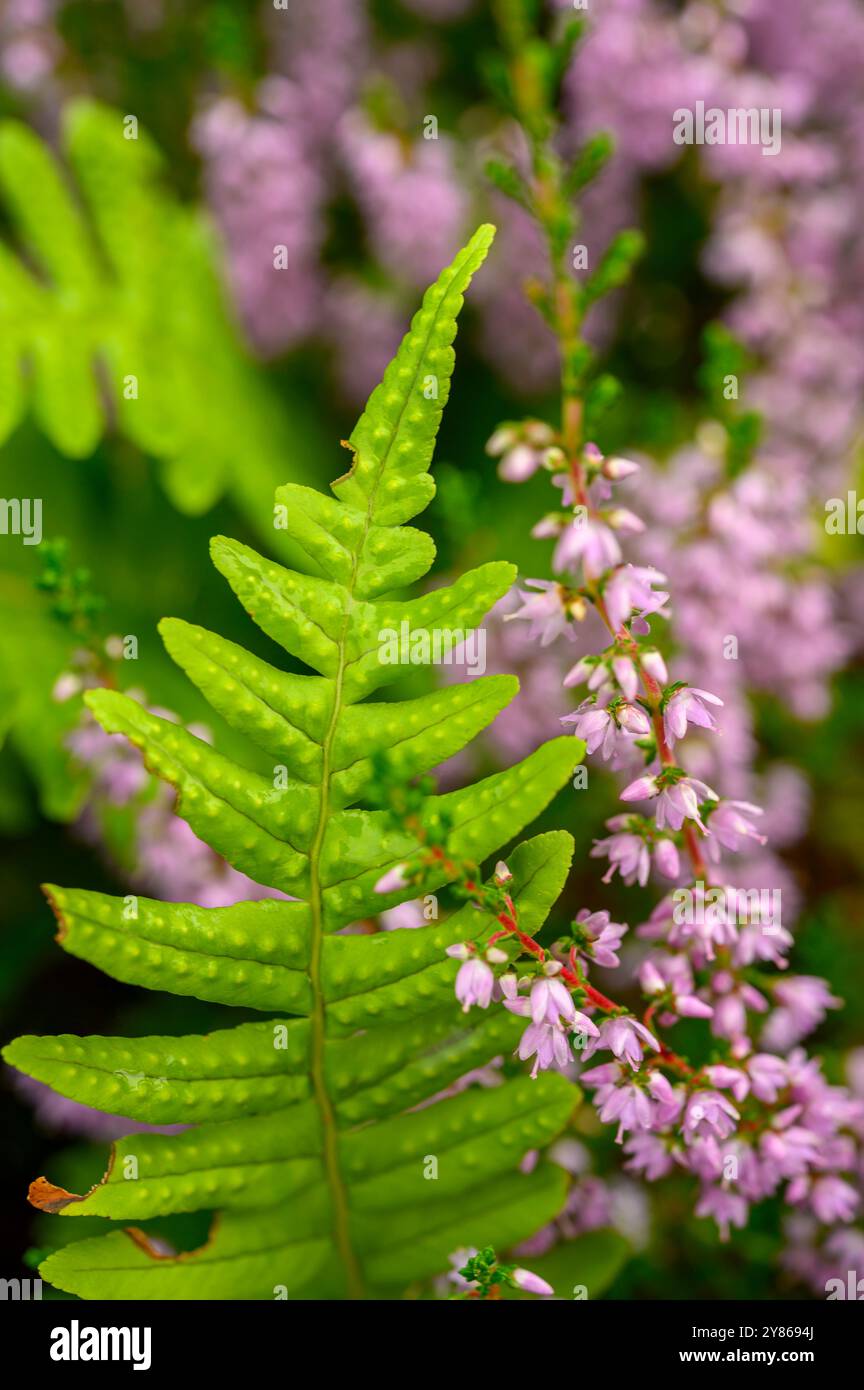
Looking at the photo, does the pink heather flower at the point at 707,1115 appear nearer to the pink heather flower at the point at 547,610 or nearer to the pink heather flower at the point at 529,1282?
the pink heather flower at the point at 529,1282

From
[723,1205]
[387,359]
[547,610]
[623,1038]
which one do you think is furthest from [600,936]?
[387,359]

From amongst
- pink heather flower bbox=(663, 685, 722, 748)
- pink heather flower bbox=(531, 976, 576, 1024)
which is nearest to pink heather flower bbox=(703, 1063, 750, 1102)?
pink heather flower bbox=(531, 976, 576, 1024)

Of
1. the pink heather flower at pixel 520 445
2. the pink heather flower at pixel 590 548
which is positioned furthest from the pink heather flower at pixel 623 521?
the pink heather flower at pixel 520 445

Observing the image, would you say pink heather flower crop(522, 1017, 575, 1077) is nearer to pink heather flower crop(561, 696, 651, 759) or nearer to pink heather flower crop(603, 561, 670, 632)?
pink heather flower crop(561, 696, 651, 759)

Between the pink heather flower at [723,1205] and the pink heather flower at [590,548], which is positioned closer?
the pink heather flower at [590,548]

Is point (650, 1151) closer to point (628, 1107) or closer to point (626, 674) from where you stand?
point (628, 1107)

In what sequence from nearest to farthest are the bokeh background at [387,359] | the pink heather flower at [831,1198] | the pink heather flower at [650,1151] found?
1. the pink heather flower at [650,1151]
2. the pink heather flower at [831,1198]
3. the bokeh background at [387,359]

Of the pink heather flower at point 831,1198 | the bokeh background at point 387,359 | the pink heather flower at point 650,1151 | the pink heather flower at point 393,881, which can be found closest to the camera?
the pink heather flower at point 393,881
